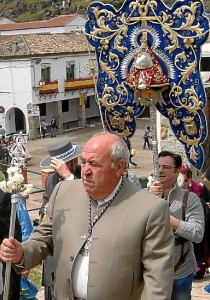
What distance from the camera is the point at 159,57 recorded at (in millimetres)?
4195

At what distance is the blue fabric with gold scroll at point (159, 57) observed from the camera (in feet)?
13.4

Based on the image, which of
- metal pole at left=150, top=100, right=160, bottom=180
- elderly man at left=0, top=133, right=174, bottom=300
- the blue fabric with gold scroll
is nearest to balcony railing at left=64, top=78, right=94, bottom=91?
the blue fabric with gold scroll

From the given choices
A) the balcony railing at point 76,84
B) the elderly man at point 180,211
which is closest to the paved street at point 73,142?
the balcony railing at point 76,84

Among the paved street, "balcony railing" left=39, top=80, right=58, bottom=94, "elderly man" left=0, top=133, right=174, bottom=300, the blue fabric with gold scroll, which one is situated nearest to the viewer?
"elderly man" left=0, top=133, right=174, bottom=300

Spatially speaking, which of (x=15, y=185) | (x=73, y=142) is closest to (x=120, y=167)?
(x=15, y=185)

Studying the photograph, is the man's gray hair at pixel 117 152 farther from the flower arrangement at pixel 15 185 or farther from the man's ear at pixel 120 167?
the flower arrangement at pixel 15 185

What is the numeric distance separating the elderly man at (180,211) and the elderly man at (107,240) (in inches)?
39.8

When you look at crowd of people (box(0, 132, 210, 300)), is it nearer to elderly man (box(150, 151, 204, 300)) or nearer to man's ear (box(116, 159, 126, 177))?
man's ear (box(116, 159, 126, 177))

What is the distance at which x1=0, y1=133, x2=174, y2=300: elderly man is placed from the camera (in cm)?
236

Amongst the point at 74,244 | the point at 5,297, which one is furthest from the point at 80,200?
the point at 5,297

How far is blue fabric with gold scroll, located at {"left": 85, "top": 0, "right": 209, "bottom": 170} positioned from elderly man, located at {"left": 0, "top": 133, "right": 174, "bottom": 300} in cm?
177

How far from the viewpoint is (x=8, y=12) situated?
66.2 metres

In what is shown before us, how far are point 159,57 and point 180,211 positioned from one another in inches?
51.2

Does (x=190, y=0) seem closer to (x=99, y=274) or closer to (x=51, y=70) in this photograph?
(x=99, y=274)
